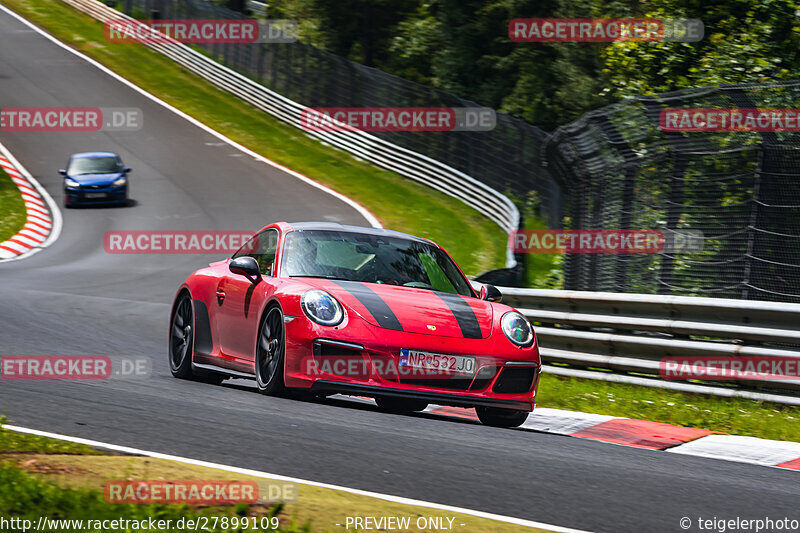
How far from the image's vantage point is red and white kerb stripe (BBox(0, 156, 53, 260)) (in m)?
22.7

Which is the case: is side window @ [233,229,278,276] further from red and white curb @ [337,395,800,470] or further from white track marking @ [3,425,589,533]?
white track marking @ [3,425,589,533]

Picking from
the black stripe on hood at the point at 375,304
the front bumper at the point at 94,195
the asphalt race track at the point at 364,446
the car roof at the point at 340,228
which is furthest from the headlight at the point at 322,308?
the front bumper at the point at 94,195

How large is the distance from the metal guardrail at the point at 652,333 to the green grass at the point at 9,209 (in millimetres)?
15806

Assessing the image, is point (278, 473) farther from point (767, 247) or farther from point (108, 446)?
point (767, 247)

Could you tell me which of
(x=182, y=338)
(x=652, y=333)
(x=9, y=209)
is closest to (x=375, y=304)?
(x=182, y=338)

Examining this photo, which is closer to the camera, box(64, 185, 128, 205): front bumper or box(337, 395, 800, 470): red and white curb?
box(337, 395, 800, 470): red and white curb

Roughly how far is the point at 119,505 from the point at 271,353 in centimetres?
339

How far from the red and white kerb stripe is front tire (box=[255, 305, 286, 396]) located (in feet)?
50.2

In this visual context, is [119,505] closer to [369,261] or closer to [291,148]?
[369,261]

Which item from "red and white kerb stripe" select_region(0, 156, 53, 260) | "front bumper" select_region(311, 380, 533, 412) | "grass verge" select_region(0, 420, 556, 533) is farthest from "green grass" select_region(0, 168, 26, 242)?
"grass verge" select_region(0, 420, 556, 533)

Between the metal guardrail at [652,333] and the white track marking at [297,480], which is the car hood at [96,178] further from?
the white track marking at [297,480]

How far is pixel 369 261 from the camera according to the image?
8203mm

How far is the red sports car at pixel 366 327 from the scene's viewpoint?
23.5 ft

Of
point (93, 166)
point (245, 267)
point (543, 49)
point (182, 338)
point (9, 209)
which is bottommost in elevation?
point (9, 209)
